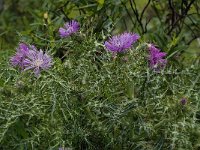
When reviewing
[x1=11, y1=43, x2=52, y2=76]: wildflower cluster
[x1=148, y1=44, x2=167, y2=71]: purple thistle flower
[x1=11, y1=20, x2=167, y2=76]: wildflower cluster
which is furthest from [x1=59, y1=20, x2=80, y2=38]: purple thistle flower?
[x1=148, y1=44, x2=167, y2=71]: purple thistle flower

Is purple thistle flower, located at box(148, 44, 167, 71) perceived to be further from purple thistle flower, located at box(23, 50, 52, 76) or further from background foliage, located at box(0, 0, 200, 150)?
purple thistle flower, located at box(23, 50, 52, 76)

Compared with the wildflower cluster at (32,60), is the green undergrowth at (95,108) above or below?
below

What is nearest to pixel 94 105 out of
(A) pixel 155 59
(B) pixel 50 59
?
(B) pixel 50 59

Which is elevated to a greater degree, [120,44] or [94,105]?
[120,44]

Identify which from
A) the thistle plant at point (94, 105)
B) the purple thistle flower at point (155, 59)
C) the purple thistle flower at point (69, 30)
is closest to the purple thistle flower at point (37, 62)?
the thistle plant at point (94, 105)

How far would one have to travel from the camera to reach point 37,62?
109 inches

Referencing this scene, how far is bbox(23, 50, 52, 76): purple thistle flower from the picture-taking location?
2.77m

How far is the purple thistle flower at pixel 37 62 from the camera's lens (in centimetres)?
277

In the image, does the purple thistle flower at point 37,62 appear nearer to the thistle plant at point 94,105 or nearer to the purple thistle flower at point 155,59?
the thistle plant at point 94,105

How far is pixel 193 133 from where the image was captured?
2744 millimetres

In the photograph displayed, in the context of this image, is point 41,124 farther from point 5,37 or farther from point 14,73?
point 5,37

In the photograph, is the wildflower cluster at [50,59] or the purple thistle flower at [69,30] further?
the purple thistle flower at [69,30]

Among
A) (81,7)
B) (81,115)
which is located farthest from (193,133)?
(81,7)

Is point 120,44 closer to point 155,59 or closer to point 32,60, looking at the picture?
point 155,59
